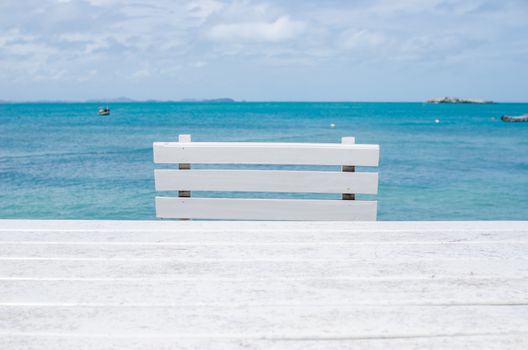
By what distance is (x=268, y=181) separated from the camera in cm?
478

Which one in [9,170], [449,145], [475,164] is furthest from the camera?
[449,145]

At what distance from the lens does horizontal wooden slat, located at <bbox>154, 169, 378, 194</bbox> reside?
15.3ft
